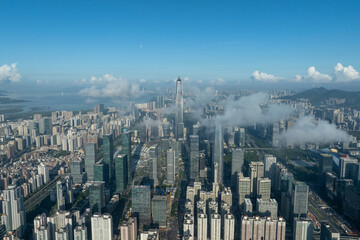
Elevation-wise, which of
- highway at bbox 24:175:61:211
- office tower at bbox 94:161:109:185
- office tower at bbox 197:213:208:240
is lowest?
highway at bbox 24:175:61:211

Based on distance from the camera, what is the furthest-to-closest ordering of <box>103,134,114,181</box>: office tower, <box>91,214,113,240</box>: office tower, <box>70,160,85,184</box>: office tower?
<box>103,134,114,181</box>: office tower < <box>70,160,85,184</box>: office tower < <box>91,214,113,240</box>: office tower

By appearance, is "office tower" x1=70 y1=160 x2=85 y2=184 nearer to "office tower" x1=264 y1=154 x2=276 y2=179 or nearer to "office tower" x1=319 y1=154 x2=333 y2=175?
"office tower" x1=264 y1=154 x2=276 y2=179

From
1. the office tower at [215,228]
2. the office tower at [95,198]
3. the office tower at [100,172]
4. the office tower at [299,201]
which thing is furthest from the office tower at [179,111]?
the office tower at [215,228]

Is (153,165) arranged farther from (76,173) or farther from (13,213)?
(13,213)

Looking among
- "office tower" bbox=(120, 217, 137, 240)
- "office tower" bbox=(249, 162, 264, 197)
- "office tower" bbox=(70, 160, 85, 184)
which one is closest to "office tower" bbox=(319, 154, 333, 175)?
"office tower" bbox=(249, 162, 264, 197)

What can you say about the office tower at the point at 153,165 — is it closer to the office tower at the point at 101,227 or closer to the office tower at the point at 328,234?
the office tower at the point at 101,227
